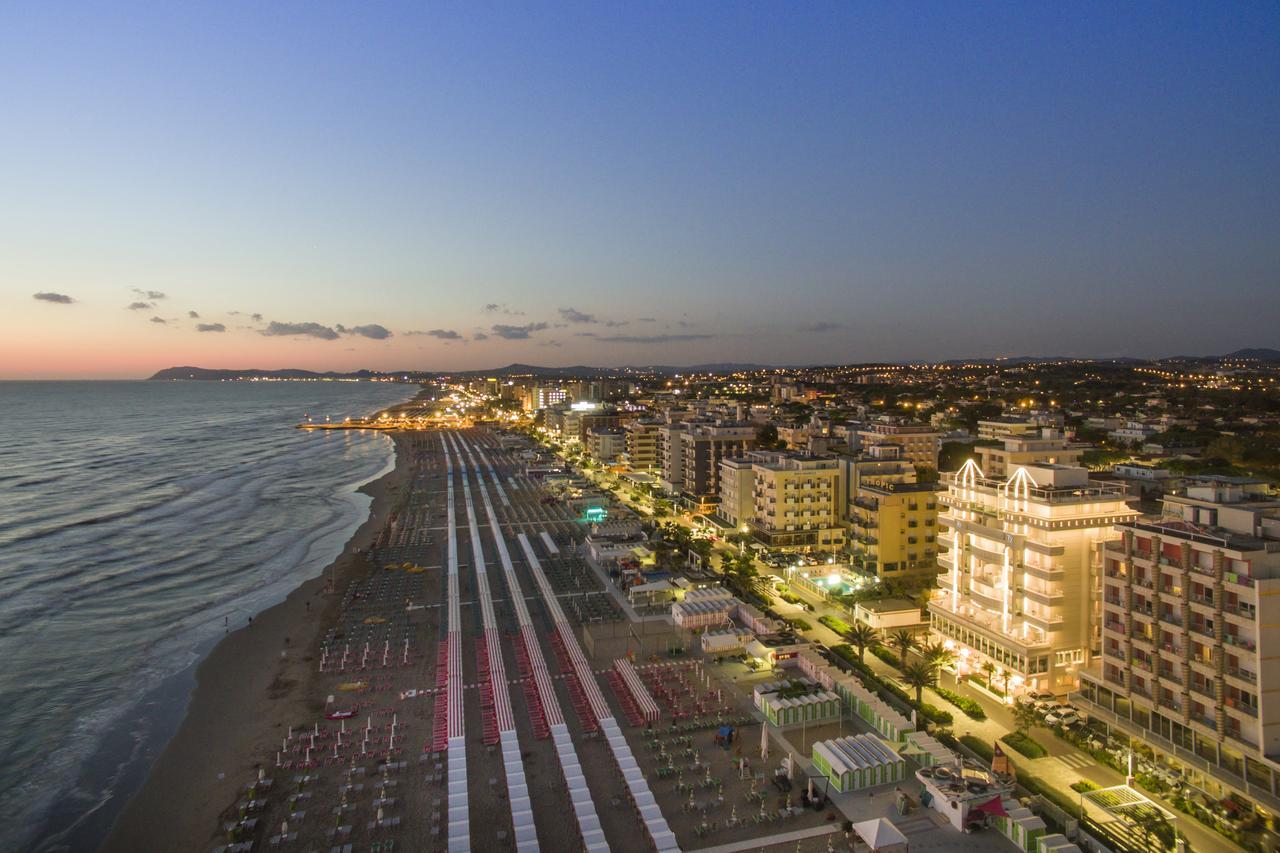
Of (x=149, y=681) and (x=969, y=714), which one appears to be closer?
(x=969, y=714)

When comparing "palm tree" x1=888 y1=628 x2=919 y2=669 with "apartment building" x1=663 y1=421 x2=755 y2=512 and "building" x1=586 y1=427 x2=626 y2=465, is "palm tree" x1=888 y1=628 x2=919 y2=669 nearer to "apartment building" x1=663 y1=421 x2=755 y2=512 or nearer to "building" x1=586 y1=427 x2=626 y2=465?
"apartment building" x1=663 y1=421 x2=755 y2=512

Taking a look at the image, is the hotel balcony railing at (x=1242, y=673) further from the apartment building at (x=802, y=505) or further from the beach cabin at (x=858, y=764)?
the apartment building at (x=802, y=505)

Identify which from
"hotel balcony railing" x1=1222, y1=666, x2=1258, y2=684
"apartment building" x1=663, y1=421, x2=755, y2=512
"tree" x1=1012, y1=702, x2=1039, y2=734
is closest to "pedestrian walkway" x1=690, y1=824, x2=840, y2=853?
"tree" x1=1012, y1=702, x2=1039, y2=734

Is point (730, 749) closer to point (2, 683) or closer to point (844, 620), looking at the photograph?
point (844, 620)

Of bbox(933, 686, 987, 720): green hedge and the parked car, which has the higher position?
the parked car

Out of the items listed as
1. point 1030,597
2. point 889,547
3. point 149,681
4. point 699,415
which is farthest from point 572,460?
point 1030,597

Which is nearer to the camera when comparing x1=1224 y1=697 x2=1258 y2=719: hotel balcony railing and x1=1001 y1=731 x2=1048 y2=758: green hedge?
x1=1224 y1=697 x2=1258 y2=719: hotel balcony railing

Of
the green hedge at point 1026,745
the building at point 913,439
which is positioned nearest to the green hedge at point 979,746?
the green hedge at point 1026,745
